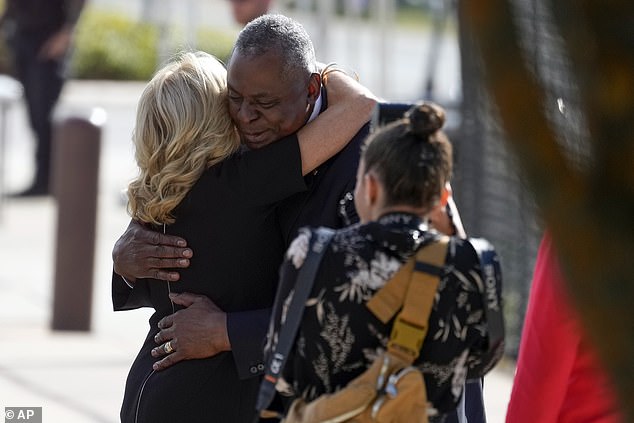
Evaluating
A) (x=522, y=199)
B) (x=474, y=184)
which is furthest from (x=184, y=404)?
(x=474, y=184)

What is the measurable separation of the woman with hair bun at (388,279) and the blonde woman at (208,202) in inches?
22.5

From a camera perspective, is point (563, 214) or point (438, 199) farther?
point (438, 199)

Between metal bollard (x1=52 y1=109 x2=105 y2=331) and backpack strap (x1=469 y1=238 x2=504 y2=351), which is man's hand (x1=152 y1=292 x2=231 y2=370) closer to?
backpack strap (x1=469 y1=238 x2=504 y2=351)

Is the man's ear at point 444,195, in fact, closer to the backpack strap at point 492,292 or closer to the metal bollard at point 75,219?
the backpack strap at point 492,292

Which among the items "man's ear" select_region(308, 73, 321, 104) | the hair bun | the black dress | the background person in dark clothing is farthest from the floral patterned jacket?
the background person in dark clothing

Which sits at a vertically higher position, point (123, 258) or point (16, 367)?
point (123, 258)

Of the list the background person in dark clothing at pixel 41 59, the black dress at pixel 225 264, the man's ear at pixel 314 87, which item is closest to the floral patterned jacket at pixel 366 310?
the black dress at pixel 225 264

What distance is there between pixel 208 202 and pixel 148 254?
0.68ft

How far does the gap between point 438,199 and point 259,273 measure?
0.74 metres

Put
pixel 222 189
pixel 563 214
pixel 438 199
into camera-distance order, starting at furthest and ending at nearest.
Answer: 1. pixel 222 189
2. pixel 438 199
3. pixel 563 214

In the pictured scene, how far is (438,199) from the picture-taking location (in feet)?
8.45

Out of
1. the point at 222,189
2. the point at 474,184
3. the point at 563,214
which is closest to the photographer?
the point at 563,214

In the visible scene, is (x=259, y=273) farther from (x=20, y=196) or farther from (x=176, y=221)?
(x=20, y=196)

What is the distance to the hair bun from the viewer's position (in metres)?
2.52
